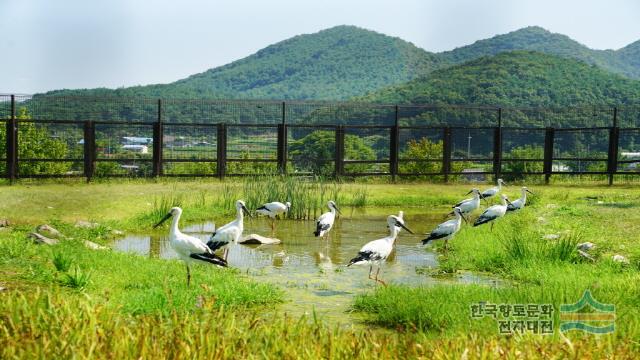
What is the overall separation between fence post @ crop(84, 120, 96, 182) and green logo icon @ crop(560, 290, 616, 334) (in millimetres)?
19451

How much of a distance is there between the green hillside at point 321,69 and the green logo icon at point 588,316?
100302 mm

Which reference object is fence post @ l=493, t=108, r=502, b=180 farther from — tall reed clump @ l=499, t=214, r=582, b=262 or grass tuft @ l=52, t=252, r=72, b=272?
grass tuft @ l=52, t=252, r=72, b=272

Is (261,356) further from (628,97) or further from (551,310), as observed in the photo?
(628,97)

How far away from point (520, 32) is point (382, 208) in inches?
5748

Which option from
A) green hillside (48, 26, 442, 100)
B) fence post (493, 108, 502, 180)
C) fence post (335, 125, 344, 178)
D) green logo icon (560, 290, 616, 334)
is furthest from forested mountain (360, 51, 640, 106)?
green logo icon (560, 290, 616, 334)

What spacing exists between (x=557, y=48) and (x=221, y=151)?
13276 centimetres

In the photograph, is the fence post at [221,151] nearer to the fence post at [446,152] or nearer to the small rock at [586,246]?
the fence post at [446,152]

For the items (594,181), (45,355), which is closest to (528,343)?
(45,355)

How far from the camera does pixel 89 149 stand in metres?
24.3

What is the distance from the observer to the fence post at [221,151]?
26091mm

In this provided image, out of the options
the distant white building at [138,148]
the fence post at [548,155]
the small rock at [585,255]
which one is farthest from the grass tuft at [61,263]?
the distant white building at [138,148]

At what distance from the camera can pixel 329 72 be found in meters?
129

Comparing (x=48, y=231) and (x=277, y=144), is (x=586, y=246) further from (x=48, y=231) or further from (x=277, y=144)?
(x=277, y=144)

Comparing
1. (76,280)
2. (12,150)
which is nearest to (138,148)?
(12,150)
